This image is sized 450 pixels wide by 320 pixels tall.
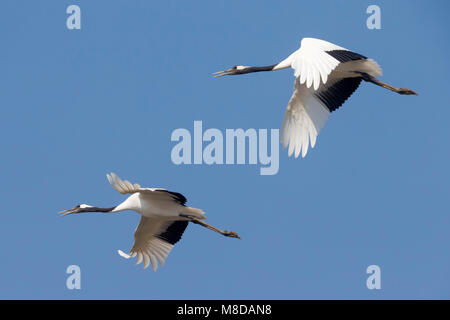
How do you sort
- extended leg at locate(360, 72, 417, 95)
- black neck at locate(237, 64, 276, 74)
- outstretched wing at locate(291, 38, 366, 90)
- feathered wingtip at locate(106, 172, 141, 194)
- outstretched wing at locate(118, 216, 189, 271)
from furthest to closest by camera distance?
1. outstretched wing at locate(118, 216, 189, 271)
2. black neck at locate(237, 64, 276, 74)
3. extended leg at locate(360, 72, 417, 95)
4. feathered wingtip at locate(106, 172, 141, 194)
5. outstretched wing at locate(291, 38, 366, 90)

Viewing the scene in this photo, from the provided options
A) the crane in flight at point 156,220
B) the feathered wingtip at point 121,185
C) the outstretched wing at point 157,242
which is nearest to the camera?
the feathered wingtip at point 121,185

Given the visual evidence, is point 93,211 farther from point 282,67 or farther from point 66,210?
point 282,67

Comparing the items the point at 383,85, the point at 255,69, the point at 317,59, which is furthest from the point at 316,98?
the point at 317,59

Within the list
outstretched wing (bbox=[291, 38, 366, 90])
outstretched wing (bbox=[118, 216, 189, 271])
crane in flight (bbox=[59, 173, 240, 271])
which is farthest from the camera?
outstretched wing (bbox=[118, 216, 189, 271])

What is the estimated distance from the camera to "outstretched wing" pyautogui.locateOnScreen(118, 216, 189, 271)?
2583cm

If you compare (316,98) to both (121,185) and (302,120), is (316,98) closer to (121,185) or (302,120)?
(302,120)

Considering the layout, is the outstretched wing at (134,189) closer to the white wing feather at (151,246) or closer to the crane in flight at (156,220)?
the crane in flight at (156,220)

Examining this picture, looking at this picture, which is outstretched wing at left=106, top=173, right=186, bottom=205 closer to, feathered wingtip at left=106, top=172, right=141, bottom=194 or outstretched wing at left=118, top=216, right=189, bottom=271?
feathered wingtip at left=106, top=172, right=141, bottom=194

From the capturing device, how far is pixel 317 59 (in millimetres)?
21953

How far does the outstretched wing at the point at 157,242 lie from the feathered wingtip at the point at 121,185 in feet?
8.82

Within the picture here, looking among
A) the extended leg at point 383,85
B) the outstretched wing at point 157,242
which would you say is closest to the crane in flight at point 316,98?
the extended leg at point 383,85

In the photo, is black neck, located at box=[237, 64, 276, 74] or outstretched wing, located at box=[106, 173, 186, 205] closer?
outstretched wing, located at box=[106, 173, 186, 205]

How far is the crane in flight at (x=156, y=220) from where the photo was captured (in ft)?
80.4

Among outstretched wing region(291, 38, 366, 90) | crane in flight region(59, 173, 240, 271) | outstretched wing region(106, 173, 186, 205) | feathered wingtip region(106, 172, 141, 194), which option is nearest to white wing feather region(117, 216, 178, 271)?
crane in flight region(59, 173, 240, 271)
